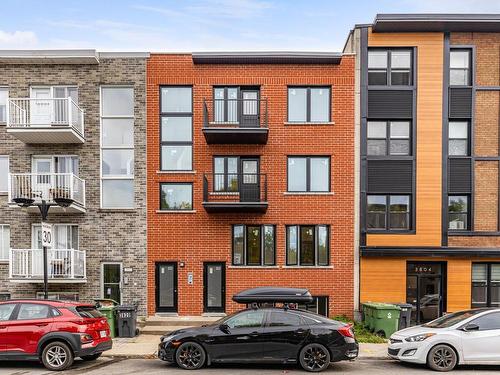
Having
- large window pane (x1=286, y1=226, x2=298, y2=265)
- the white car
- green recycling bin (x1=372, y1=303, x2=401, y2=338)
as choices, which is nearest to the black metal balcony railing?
large window pane (x1=286, y1=226, x2=298, y2=265)

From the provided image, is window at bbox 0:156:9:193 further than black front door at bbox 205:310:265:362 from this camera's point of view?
Yes

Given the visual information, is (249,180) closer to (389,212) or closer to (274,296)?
(389,212)

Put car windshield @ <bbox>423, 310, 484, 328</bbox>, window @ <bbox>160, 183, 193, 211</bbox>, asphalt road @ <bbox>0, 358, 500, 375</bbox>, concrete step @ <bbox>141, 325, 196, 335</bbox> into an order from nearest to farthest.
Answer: asphalt road @ <bbox>0, 358, 500, 375</bbox> → car windshield @ <bbox>423, 310, 484, 328</bbox> → concrete step @ <bbox>141, 325, 196, 335</bbox> → window @ <bbox>160, 183, 193, 211</bbox>

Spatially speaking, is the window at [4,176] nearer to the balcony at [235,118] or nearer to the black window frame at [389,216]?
the balcony at [235,118]

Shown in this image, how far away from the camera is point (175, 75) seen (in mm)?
16156

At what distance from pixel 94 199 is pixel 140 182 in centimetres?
185

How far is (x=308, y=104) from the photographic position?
53.6 ft

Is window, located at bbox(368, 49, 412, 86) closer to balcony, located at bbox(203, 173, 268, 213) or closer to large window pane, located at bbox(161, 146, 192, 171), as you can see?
balcony, located at bbox(203, 173, 268, 213)

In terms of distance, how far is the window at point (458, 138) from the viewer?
16078mm

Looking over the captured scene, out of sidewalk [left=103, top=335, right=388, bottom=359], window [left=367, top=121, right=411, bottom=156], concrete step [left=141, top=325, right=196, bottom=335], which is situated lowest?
concrete step [left=141, top=325, right=196, bottom=335]

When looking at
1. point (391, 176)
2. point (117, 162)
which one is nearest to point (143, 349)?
point (117, 162)

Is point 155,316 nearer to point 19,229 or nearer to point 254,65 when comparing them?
point 19,229

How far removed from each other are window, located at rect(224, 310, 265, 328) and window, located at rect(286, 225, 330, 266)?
6417mm

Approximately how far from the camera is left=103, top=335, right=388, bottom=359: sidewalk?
11.0m
